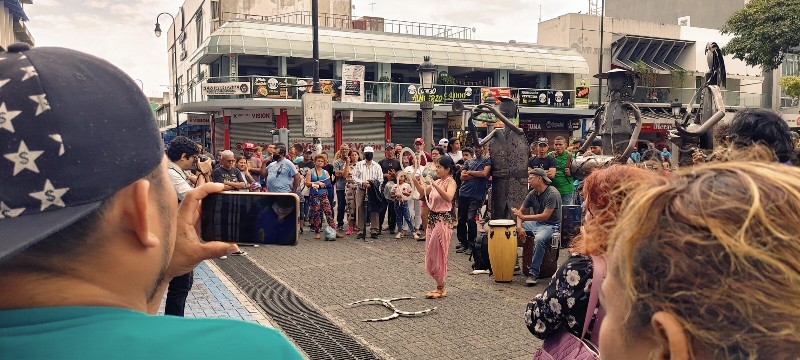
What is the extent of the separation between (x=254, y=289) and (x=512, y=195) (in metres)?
3.83

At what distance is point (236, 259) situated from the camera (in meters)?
10.6

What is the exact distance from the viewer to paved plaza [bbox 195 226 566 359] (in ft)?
19.2

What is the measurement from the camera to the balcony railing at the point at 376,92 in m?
27.8

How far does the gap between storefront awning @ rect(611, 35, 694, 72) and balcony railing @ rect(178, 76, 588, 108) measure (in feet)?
16.7

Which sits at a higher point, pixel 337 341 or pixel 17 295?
pixel 17 295

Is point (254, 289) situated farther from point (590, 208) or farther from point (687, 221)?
point (687, 221)

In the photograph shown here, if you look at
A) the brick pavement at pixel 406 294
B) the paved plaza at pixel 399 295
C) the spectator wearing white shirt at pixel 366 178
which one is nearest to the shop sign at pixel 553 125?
the spectator wearing white shirt at pixel 366 178

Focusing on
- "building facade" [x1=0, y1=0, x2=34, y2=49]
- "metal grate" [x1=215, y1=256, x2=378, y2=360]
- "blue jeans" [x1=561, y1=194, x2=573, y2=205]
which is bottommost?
"metal grate" [x1=215, y1=256, x2=378, y2=360]

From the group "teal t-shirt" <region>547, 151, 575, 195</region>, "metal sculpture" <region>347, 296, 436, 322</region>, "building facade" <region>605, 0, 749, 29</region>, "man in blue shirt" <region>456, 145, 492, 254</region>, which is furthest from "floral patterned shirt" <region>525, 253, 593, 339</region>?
"building facade" <region>605, 0, 749, 29</region>

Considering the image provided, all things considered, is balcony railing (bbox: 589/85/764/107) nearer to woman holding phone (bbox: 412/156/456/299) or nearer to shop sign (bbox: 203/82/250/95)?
shop sign (bbox: 203/82/250/95)

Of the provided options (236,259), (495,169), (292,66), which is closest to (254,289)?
(236,259)

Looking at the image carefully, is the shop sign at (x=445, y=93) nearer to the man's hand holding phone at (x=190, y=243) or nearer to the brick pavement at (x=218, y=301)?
the brick pavement at (x=218, y=301)

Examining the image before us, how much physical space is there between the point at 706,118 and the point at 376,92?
79.7 feet

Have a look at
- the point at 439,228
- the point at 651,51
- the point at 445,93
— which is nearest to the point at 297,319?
the point at 439,228
